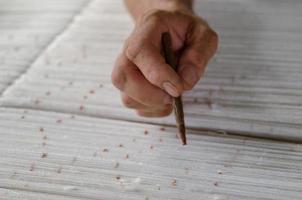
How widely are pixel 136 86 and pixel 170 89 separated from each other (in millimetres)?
73

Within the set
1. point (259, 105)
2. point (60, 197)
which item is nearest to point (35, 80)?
point (60, 197)

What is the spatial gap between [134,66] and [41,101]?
0.75 ft

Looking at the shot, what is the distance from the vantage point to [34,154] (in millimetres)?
766

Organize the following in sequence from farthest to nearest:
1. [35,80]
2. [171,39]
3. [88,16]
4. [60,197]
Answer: [88,16]
[35,80]
[171,39]
[60,197]

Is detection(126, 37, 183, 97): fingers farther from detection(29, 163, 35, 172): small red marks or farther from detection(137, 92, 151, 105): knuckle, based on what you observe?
detection(29, 163, 35, 172): small red marks

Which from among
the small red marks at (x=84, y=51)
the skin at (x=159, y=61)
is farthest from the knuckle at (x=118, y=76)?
the small red marks at (x=84, y=51)

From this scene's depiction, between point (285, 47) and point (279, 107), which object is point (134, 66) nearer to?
point (279, 107)

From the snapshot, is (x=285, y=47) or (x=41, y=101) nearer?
(x=41, y=101)

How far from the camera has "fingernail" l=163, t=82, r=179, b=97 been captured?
70 centimetres

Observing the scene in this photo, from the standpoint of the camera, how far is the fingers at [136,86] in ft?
2.45

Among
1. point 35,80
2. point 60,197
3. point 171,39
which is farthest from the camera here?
point 35,80

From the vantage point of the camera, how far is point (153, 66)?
0.71 m

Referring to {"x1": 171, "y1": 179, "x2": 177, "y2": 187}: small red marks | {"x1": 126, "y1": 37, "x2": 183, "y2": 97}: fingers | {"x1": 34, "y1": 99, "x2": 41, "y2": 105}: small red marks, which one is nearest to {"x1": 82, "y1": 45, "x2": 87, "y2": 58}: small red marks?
{"x1": 34, "y1": 99, "x2": 41, "y2": 105}: small red marks

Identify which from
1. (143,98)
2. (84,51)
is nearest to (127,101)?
(143,98)
